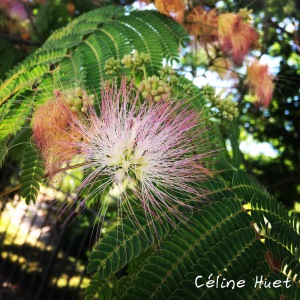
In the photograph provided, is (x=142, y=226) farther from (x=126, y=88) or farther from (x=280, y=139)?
(x=280, y=139)

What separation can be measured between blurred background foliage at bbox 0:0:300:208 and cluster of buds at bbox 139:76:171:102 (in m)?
1.36

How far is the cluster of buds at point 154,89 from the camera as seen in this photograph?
5.31ft

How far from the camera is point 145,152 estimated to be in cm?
158

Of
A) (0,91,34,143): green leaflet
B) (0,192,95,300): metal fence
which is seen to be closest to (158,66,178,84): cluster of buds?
(0,91,34,143): green leaflet

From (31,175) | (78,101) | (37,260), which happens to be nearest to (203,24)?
(78,101)

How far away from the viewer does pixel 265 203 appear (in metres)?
1.68

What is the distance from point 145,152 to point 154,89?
282 mm

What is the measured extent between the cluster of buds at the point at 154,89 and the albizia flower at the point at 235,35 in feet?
4.96

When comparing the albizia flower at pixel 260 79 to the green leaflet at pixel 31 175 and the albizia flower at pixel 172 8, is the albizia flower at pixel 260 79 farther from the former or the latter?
the green leaflet at pixel 31 175

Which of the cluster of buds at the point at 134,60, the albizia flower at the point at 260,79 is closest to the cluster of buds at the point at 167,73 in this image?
the cluster of buds at the point at 134,60

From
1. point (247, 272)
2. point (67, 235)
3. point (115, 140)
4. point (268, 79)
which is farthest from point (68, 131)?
point (67, 235)

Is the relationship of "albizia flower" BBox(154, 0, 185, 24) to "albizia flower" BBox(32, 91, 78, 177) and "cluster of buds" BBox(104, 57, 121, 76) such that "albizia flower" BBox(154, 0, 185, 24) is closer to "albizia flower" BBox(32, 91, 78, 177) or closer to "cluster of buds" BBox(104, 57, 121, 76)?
"cluster of buds" BBox(104, 57, 121, 76)

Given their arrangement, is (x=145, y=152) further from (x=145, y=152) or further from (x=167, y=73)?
(x=167, y=73)

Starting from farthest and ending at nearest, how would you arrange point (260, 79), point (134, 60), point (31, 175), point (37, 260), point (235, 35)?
point (37, 260) < point (260, 79) < point (235, 35) < point (134, 60) < point (31, 175)
